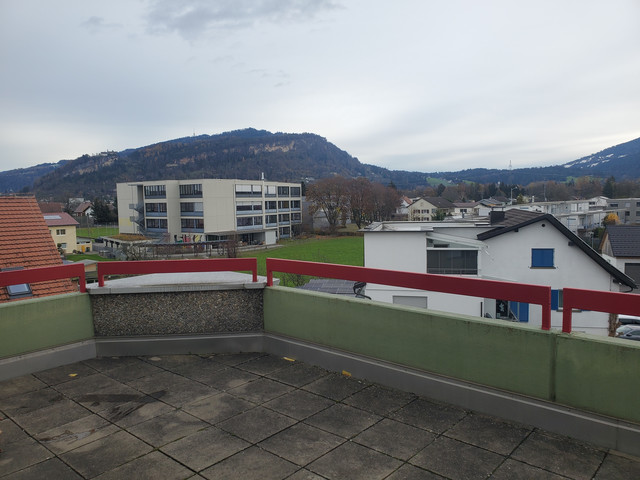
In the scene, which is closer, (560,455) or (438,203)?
(560,455)

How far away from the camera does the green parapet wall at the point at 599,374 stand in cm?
333

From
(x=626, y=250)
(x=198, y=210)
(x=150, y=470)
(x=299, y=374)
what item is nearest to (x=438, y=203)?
(x=198, y=210)

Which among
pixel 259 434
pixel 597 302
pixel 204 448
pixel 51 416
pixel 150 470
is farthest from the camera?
pixel 51 416

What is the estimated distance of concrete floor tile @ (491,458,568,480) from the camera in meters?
3.14

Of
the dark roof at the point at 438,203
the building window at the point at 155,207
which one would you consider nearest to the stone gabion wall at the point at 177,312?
the building window at the point at 155,207

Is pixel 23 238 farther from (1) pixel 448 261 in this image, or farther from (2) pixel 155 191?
(2) pixel 155 191

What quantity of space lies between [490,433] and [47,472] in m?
3.45

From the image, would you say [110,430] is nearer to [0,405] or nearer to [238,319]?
[0,405]

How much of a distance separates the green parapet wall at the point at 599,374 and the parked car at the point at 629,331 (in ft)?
54.2

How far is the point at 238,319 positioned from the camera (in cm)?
593

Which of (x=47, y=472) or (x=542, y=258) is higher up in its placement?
(x=47, y=472)

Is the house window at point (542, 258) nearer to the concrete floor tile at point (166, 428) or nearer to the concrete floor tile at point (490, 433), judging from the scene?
the concrete floor tile at point (490, 433)

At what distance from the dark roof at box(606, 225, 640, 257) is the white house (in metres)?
7.86

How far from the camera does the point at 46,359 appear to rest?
17.9 ft
